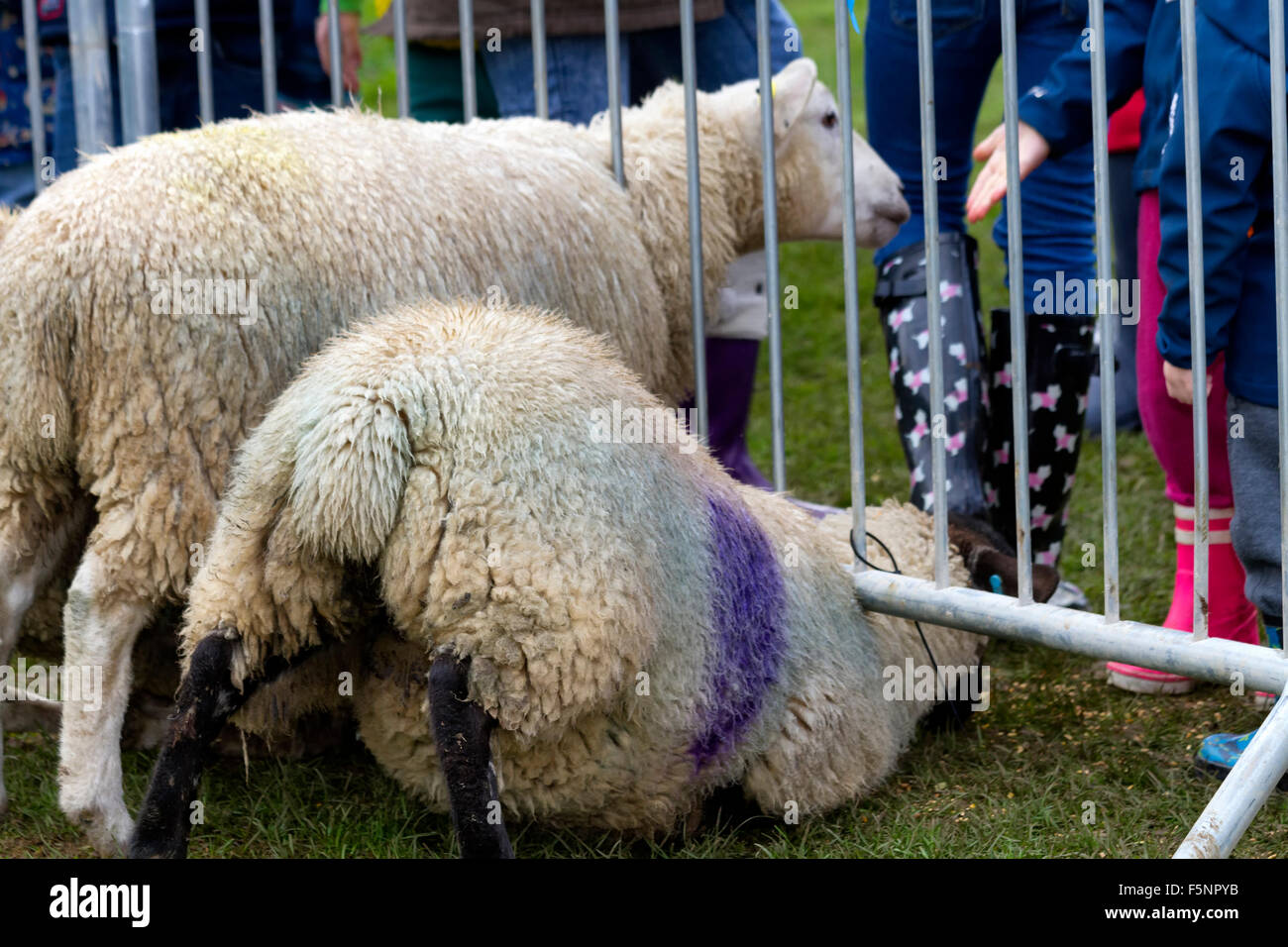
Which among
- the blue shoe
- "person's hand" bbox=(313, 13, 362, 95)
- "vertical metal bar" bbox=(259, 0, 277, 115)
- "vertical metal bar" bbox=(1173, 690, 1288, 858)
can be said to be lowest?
the blue shoe

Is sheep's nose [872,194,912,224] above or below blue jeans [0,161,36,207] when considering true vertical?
below

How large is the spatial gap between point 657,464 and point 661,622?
26 cm

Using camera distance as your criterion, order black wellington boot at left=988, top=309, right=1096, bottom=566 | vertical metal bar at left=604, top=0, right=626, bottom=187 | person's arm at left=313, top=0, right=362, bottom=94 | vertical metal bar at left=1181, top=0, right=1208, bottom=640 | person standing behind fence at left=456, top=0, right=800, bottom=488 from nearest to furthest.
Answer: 1. vertical metal bar at left=1181, top=0, right=1208, bottom=640
2. vertical metal bar at left=604, top=0, right=626, bottom=187
3. black wellington boot at left=988, top=309, right=1096, bottom=566
4. person standing behind fence at left=456, top=0, right=800, bottom=488
5. person's arm at left=313, top=0, right=362, bottom=94

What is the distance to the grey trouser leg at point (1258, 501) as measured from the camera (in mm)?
2881

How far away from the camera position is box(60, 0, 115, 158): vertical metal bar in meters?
3.55

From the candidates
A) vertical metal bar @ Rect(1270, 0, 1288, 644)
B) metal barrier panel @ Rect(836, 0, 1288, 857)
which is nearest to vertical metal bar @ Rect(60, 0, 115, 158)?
metal barrier panel @ Rect(836, 0, 1288, 857)

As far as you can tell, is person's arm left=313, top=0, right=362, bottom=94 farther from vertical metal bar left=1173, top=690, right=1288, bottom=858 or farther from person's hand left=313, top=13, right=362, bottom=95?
vertical metal bar left=1173, top=690, right=1288, bottom=858

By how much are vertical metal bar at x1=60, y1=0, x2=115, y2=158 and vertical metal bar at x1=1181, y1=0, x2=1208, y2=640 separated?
237cm

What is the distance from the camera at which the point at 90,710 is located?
260cm

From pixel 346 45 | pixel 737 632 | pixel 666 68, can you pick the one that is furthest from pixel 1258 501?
pixel 346 45

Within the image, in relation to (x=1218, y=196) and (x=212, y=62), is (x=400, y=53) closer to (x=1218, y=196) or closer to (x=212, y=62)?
(x=212, y=62)

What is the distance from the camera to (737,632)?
105 inches

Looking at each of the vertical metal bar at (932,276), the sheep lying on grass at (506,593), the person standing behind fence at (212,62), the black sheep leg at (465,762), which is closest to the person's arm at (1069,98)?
the vertical metal bar at (932,276)

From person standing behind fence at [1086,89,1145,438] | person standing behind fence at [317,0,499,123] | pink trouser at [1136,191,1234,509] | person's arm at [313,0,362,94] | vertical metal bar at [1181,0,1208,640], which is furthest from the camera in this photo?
person standing behind fence at [1086,89,1145,438]
